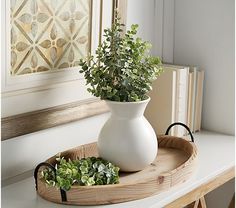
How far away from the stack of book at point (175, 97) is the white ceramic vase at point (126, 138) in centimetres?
37

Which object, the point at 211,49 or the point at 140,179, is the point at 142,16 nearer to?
the point at 211,49

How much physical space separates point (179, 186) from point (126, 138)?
18cm

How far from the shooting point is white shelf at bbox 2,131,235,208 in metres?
1.22

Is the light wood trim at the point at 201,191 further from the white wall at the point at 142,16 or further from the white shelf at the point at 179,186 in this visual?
the white wall at the point at 142,16

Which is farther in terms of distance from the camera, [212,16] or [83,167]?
[212,16]

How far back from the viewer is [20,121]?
4.36 feet

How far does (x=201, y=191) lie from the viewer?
54.0 inches

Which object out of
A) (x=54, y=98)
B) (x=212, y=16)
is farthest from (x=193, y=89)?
(x=54, y=98)

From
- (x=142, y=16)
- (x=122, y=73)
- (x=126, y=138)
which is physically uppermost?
(x=142, y=16)

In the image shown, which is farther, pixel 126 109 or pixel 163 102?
pixel 163 102

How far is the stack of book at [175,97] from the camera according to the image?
1684mm

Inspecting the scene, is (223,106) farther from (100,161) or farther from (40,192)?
(40,192)

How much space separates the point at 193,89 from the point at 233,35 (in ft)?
0.71

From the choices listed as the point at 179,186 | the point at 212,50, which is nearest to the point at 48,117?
the point at 179,186
